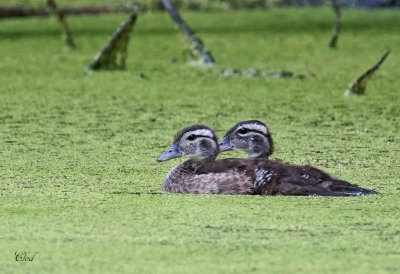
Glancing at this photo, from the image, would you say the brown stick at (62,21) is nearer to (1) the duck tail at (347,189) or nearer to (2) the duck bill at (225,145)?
(2) the duck bill at (225,145)

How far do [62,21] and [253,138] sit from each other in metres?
6.00

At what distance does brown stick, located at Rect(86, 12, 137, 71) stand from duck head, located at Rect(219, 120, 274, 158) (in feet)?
14.4

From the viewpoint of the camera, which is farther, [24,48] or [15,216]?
[24,48]

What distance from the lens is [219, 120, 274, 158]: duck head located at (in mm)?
5594

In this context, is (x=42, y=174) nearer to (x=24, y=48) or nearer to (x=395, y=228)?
(x=395, y=228)

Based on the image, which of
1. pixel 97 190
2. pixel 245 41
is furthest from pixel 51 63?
pixel 97 190

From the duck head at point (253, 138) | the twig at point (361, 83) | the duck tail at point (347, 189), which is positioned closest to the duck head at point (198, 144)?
the duck head at point (253, 138)

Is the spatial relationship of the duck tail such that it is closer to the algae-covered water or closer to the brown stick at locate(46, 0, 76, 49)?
the algae-covered water

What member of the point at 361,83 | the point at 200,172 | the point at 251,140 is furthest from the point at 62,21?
the point at 200,172

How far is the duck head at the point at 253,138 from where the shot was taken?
5.59 metres

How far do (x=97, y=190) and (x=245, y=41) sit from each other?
6989 mm

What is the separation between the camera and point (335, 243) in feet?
14.0

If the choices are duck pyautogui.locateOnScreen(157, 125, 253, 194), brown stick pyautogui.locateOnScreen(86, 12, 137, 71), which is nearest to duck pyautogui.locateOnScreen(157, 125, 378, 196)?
duck pyautogui.locateOnScreen(157, 125, 253, 194)
